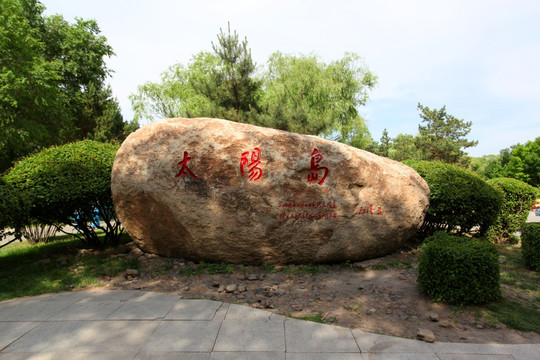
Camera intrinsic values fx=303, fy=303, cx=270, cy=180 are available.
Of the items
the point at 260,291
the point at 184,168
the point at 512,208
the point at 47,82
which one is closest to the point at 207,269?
the point at 260,291

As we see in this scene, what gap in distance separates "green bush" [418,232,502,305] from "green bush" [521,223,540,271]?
2358 mm

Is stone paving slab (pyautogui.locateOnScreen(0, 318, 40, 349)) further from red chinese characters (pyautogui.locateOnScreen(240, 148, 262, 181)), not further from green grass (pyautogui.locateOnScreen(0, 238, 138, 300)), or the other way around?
red chinese characters (pyautogui.locateOnScreen(240, 148, 262, 181))

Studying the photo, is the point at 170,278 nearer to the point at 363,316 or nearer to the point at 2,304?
the point at 2,304

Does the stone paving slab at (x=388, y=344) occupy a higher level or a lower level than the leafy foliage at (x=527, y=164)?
lower

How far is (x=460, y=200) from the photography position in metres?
6.73

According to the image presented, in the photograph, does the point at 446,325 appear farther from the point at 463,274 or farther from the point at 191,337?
the point at 191,337

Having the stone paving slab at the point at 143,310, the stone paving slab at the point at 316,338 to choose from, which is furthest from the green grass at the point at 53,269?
the stone paving slab at the point at 316,338

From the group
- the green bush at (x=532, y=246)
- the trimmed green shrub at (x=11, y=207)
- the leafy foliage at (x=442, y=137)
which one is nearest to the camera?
the trimmed green shrub at (x=11, y=207)

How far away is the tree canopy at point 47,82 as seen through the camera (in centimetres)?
1367

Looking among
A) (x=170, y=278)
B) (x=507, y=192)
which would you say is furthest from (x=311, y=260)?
(x=507, y=192)

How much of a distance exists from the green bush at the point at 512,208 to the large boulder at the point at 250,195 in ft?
12.9

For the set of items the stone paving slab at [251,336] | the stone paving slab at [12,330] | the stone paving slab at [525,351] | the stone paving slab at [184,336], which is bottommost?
the stone paving slab at [12,330]

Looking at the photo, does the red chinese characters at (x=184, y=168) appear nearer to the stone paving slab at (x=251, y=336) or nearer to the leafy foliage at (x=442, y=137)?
the stone paving slab at (x=251, y=336)

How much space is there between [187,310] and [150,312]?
0.49 meters
